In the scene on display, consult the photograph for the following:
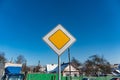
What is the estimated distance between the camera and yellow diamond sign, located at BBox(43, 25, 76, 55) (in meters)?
4.04

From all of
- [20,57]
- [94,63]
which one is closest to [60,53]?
[94,63]

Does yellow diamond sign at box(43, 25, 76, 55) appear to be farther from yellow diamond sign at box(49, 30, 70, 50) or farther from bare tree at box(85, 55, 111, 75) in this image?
bare tree at box(85, 55, 111, 75)

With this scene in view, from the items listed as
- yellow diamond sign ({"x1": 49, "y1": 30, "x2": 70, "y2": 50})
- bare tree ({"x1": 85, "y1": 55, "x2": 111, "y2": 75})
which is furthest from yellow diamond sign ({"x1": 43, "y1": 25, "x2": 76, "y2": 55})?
bare tree ({"x1": 85, "y1": 55, "x2": 111, "y2": 75})

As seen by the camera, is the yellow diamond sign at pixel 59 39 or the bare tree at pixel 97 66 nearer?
the yellow diamond sign at pixel 59 39

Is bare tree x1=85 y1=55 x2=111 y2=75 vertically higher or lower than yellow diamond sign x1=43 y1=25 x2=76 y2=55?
higher

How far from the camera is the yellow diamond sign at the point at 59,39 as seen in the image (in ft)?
13.2

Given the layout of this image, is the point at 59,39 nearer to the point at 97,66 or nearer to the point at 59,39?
the point at 59,39

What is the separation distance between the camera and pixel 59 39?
4090 mm

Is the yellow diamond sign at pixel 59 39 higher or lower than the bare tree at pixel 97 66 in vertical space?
lower

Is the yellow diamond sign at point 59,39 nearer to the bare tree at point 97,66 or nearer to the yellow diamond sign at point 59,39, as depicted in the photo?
the yellow diamond sign at point 59,39

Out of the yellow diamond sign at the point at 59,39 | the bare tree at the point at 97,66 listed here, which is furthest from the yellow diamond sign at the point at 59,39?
the bare tree at the point at 97,66

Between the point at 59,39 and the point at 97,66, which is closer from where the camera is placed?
the point at 59,39

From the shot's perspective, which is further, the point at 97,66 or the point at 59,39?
the point at 97,66

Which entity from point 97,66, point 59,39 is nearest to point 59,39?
point 59,39
